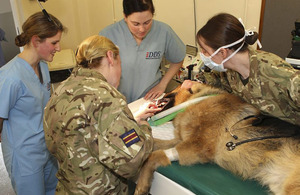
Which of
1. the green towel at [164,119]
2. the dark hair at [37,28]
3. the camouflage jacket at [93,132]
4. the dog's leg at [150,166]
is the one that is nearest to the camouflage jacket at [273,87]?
the green towel at [164,119]

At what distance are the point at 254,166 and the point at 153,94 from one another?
3.41 feet

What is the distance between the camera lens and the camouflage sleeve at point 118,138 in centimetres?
106

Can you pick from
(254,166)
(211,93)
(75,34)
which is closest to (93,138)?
(254,166)

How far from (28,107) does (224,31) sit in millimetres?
1262

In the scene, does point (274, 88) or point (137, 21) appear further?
point (137, 21)

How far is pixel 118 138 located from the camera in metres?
1.06

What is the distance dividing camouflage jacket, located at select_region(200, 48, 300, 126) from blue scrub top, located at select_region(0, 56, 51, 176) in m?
1.31

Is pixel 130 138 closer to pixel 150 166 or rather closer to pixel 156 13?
pixel 150 166

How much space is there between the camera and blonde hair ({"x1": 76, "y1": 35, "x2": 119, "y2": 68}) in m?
1.20

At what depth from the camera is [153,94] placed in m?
2.07

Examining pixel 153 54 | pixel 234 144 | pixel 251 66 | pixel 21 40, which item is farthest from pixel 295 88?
pixel 21 40

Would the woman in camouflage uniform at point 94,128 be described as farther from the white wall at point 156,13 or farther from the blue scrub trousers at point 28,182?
the white wall at point 156,13

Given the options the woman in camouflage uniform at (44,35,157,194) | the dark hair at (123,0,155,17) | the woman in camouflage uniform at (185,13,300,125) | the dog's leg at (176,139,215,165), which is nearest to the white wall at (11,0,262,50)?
the dark hair at (123,0,155,17)

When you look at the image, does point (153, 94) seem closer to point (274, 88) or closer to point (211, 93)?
point (211, 93)
